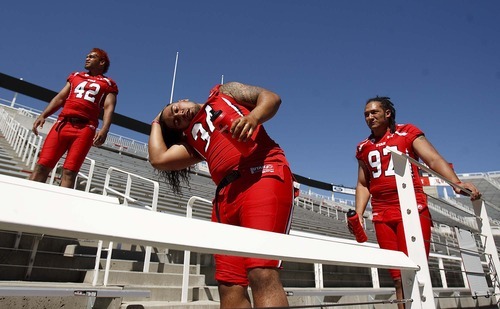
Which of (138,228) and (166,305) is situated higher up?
(138,228)

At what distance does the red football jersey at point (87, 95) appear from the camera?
9.44 ft

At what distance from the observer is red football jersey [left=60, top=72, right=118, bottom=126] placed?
2.88 m

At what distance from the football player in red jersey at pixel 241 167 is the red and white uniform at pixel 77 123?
126cm

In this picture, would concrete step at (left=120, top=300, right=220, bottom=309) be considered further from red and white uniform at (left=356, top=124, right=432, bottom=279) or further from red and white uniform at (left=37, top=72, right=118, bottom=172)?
red and white uniform at (left=356, top=124, right=432, bottom=279)

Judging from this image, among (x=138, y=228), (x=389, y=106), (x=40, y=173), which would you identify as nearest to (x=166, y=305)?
(x=40, y=173)

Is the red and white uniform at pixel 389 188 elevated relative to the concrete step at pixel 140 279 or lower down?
elevated

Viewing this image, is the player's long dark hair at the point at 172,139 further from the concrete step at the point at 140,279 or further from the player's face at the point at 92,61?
the player's face at the point at 92,61

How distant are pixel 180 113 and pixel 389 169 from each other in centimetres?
158

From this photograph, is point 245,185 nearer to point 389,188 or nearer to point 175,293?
point 389,188

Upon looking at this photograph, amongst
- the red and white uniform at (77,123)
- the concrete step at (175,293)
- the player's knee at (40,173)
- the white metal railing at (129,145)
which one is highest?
the white metal railing at (129,145)

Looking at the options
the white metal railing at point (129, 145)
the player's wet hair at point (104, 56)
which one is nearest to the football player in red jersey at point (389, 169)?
the player's wet hair at point (104, 56)

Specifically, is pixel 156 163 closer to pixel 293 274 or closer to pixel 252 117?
pixel 252 117

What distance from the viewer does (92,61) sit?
3184 millimetres

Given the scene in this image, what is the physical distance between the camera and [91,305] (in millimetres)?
2041
